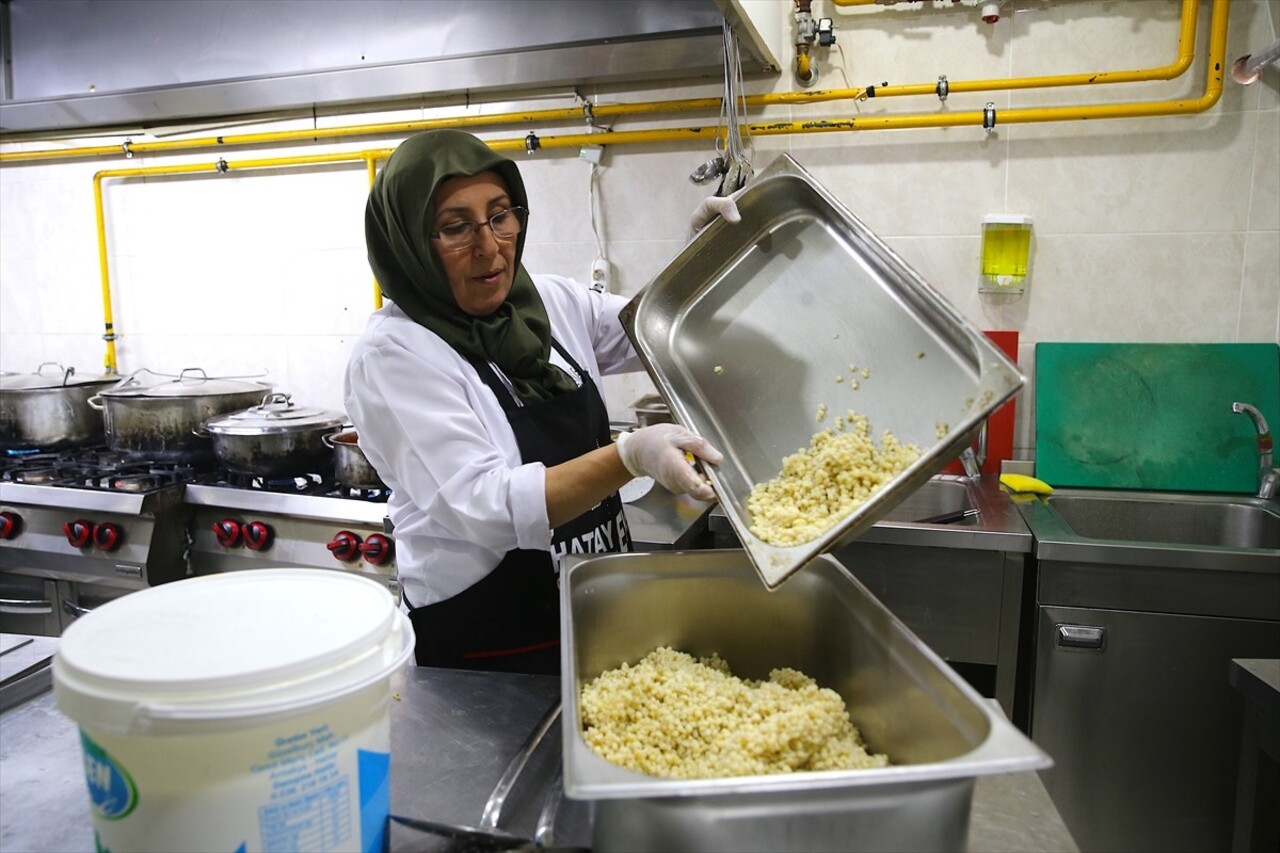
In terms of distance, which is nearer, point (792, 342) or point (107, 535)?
point (792, 342)

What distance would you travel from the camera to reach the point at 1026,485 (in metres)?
2.43

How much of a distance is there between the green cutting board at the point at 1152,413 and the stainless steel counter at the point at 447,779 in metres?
1.76

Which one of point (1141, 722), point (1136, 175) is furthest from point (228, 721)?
point (1136, 175)

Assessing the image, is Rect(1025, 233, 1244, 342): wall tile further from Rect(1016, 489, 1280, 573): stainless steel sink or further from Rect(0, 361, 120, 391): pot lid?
Rect(0, 361, 120, 391): pot lid

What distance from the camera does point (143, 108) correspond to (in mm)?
3229

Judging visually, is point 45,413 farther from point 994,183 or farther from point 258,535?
point 994,183

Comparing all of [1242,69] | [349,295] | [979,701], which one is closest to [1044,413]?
[1242,69]

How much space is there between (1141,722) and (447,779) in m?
1.73

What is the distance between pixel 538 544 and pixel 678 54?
72.4 inches

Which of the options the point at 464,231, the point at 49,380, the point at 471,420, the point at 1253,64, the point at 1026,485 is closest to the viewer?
the point at 471,420

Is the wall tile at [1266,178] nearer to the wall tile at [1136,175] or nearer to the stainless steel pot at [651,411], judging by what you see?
the wall tile at [1136,175]

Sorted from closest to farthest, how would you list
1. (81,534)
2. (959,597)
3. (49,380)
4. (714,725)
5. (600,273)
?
1. (714,725)
2. (959,597)
3. (81,534)
4. (600,273)
5. (49,380)

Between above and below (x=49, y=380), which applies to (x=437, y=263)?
above

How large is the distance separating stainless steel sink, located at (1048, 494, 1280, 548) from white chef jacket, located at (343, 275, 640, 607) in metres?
1.75
